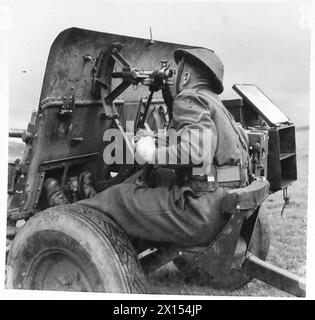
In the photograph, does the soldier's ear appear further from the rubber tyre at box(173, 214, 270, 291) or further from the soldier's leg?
the rubber tyre at box(173, 214, 270, 291)

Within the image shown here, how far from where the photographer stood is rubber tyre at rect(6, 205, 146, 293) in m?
3.25

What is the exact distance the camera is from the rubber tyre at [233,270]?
3.58 metres

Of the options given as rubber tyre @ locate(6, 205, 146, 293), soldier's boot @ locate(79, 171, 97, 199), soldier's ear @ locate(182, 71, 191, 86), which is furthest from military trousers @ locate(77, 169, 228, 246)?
soldier's boot @ locate(79, 171, 97, 199)

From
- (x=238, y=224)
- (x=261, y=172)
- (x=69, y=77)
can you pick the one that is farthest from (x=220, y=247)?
(x=69, y=77)

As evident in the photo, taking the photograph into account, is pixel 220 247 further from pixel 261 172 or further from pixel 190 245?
pixel 261 172

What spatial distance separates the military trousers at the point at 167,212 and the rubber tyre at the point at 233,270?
183 mm

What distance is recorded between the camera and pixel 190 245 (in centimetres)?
348

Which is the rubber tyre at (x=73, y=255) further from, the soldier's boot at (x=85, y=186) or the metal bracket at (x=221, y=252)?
the soldier's boot at (x=85, y=186)

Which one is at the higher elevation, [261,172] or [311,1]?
[311,1]

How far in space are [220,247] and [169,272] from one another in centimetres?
140

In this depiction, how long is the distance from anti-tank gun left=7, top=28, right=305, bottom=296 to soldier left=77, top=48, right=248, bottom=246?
109 millimetres

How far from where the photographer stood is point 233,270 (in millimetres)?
3496

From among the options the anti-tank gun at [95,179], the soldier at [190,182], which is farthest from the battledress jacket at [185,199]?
the anti-tank gun at [95,179]

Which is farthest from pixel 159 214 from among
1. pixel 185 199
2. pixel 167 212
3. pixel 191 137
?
pixel 191 137
